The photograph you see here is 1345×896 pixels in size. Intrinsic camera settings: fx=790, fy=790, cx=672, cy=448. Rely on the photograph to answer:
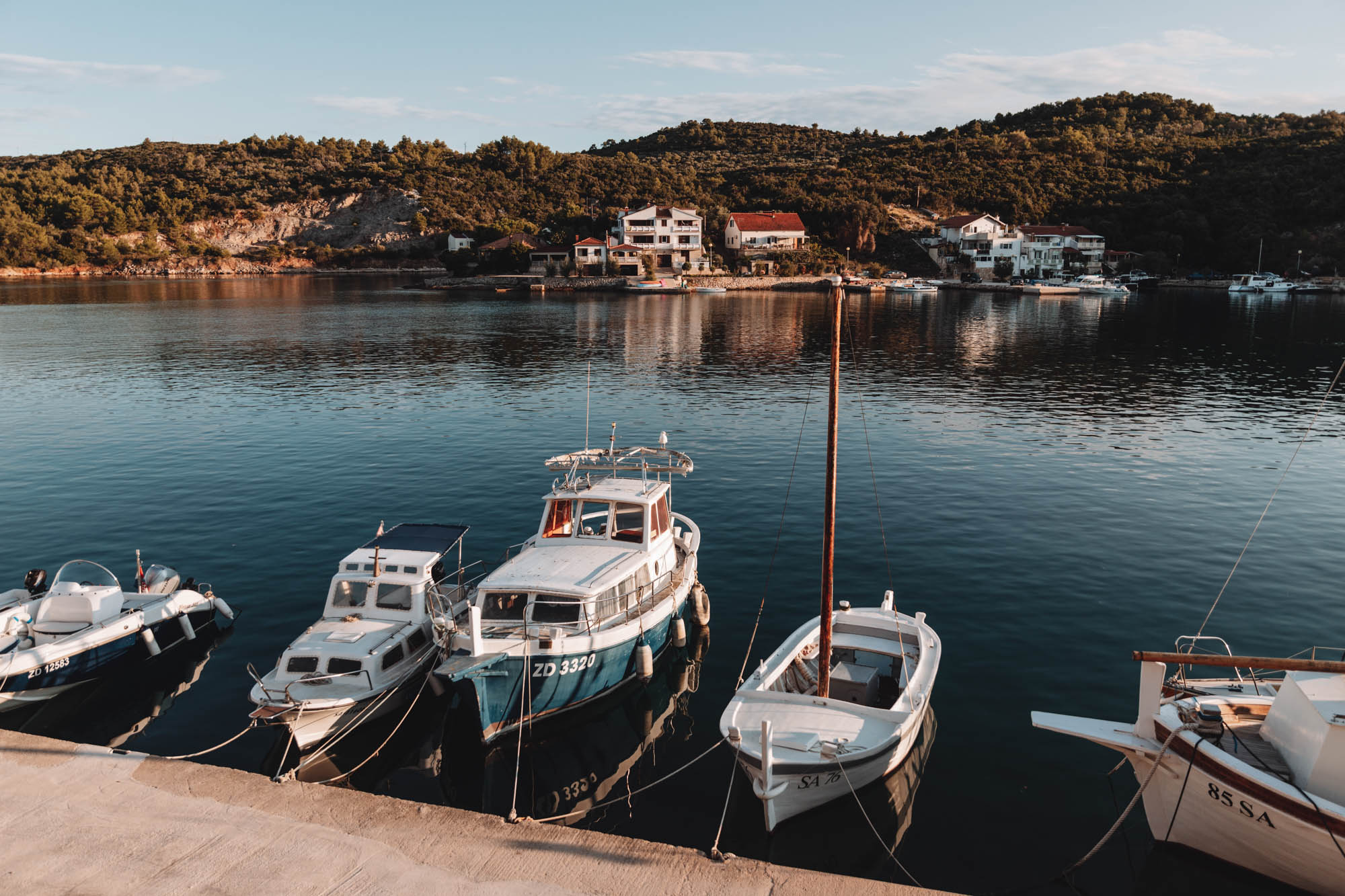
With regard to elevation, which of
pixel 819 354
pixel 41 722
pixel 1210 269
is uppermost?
pixel 1210 269

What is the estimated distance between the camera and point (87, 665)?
1864 centimetres

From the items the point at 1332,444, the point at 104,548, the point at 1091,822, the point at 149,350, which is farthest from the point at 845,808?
the point at 149,350

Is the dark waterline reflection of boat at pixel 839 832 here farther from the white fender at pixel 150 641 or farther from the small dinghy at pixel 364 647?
the white fender at pixel 150 641

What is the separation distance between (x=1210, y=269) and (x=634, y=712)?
17762 cm

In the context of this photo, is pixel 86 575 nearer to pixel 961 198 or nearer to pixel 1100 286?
pixel 1100 286

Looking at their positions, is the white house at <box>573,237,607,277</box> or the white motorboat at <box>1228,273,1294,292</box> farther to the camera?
the white house at <box>573,237,607,277</box>

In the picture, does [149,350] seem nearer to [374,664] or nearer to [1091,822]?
[374,664]

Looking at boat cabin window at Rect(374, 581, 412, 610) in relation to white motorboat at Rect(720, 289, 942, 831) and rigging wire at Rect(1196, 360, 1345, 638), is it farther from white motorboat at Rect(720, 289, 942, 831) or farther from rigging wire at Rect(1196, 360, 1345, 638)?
rigging wire at Rect(1196, 360, 1345, 638)

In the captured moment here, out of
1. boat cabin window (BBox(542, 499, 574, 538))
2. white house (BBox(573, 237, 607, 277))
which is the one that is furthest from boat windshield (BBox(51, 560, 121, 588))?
white house (BBox(573, 237, 607, 277))

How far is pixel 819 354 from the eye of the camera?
73.4 meters

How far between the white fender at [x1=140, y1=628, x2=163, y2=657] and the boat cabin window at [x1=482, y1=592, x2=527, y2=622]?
9010mm

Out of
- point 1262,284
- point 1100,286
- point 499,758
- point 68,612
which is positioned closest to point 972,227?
point 1100,286

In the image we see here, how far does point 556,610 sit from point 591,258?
139 meters

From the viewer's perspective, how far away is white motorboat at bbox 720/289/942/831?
13.4 metres
